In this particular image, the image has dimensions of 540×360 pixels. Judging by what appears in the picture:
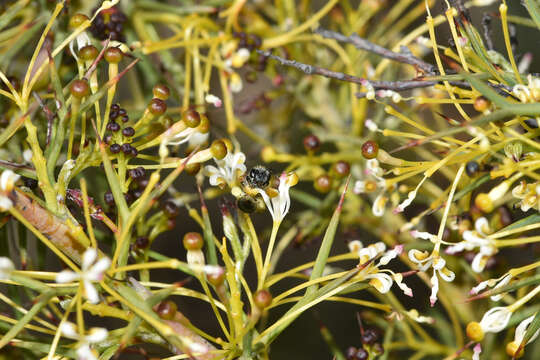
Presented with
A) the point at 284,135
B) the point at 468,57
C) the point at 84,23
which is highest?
the point at 84,23

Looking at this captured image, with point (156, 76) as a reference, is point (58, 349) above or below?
below

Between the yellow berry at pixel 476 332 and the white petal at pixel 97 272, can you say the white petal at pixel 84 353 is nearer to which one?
the white petal at pixel 97 272

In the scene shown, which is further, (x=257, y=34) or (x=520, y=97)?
(x=257, y=34)

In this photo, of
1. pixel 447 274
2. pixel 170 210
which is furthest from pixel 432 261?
pixel 170 210

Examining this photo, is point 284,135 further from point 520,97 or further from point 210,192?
point 520,97

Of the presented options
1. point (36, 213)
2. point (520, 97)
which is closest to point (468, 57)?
point (520, 97)

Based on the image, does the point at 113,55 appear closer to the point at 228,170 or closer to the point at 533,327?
the point at 228,170

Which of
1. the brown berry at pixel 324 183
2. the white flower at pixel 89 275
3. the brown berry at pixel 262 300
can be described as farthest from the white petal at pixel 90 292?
the brown berry at pixel 324 183
